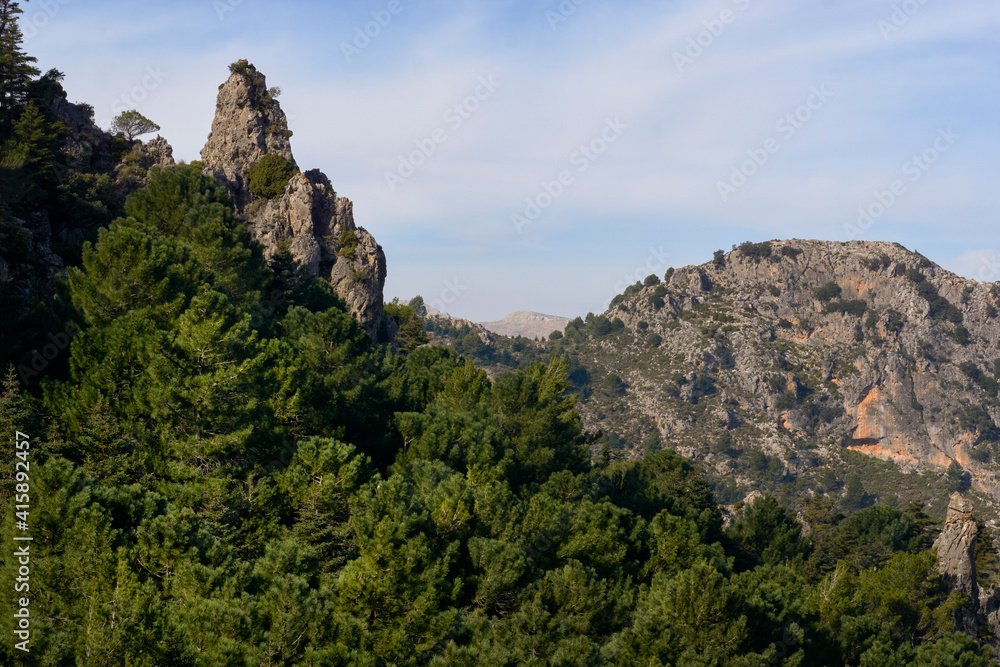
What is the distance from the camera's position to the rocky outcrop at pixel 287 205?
265 ft

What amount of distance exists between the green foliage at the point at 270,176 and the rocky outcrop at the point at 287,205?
60cm

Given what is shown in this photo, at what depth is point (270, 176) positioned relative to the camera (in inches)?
3356

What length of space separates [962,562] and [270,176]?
73.1 metres

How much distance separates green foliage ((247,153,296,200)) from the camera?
8462 cm

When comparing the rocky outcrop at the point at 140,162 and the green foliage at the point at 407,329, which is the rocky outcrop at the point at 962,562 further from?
the rocky outcrop at the point at 140,162

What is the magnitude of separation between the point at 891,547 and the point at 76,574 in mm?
82019

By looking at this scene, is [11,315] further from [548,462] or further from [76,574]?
[548,462]

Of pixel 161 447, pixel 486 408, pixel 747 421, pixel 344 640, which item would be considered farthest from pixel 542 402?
pixel 747 421

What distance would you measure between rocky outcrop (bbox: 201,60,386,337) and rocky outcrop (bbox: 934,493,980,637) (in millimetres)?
55285

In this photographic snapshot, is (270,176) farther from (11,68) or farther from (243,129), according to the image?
(11,68)
